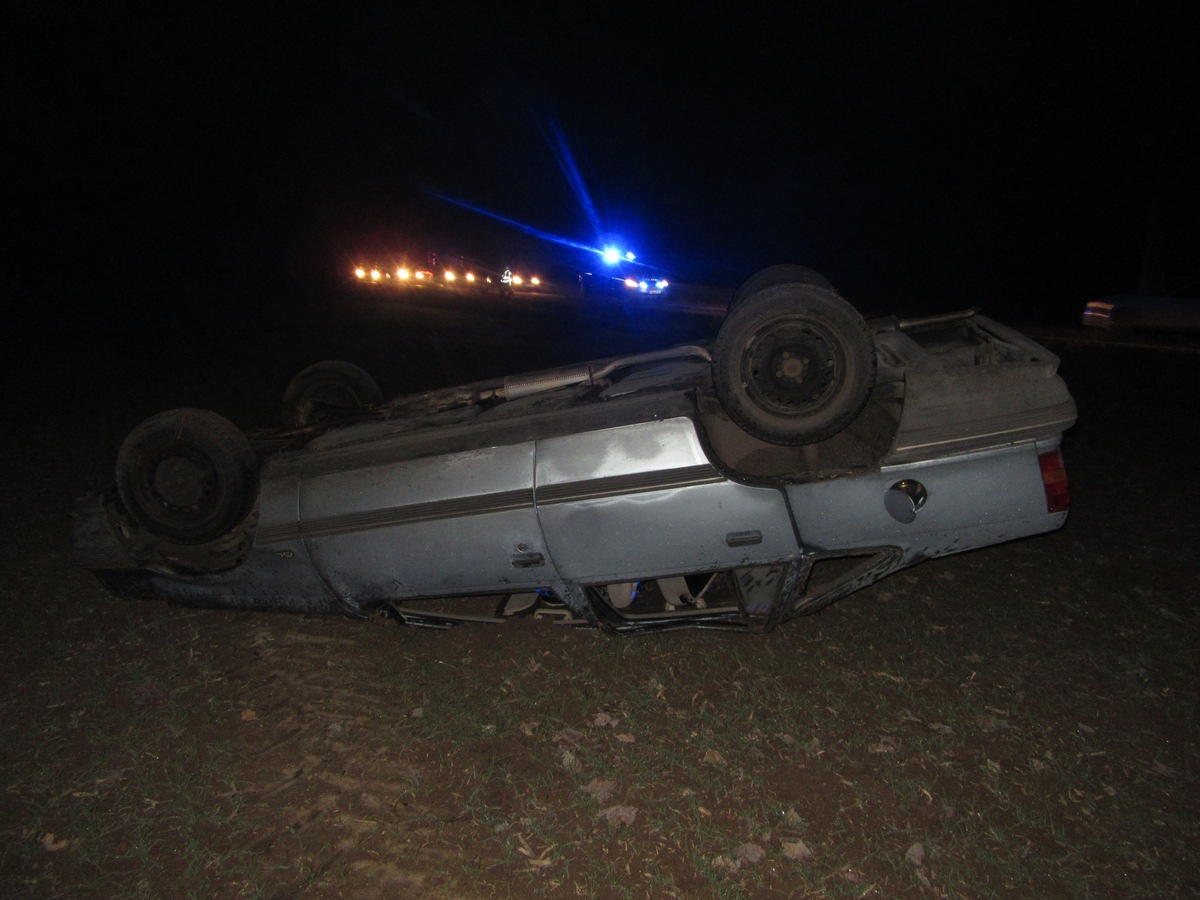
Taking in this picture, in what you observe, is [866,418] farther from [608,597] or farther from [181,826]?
[181,826]

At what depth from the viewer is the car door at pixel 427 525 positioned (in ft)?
10.6

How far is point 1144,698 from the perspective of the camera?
127 inches

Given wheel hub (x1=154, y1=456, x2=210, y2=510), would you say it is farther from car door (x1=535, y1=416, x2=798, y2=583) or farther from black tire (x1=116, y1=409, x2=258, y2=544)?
car door (x1=535, y1=416, x2=798, y2=583)

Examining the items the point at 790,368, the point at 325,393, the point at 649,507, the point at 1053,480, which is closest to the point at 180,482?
the point at 325,393

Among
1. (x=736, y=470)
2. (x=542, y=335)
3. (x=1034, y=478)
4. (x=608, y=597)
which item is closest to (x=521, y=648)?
(x=608, y=597)

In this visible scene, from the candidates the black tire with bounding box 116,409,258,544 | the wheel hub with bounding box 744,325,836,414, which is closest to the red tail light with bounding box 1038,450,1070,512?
the wheel hub with bounding box 744,325,836,414

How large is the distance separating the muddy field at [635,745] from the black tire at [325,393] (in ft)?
4.84

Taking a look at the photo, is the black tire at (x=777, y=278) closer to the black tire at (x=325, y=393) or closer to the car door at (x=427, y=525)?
the car door at (x=427, y=525)

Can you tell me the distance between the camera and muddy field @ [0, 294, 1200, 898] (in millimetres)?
2557

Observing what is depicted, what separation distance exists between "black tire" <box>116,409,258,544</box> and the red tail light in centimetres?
395

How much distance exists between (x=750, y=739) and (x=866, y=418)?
161cm

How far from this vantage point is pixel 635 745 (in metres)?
3.11

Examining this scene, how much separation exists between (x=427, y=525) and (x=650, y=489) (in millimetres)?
1133

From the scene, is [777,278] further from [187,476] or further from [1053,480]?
[187,476]
